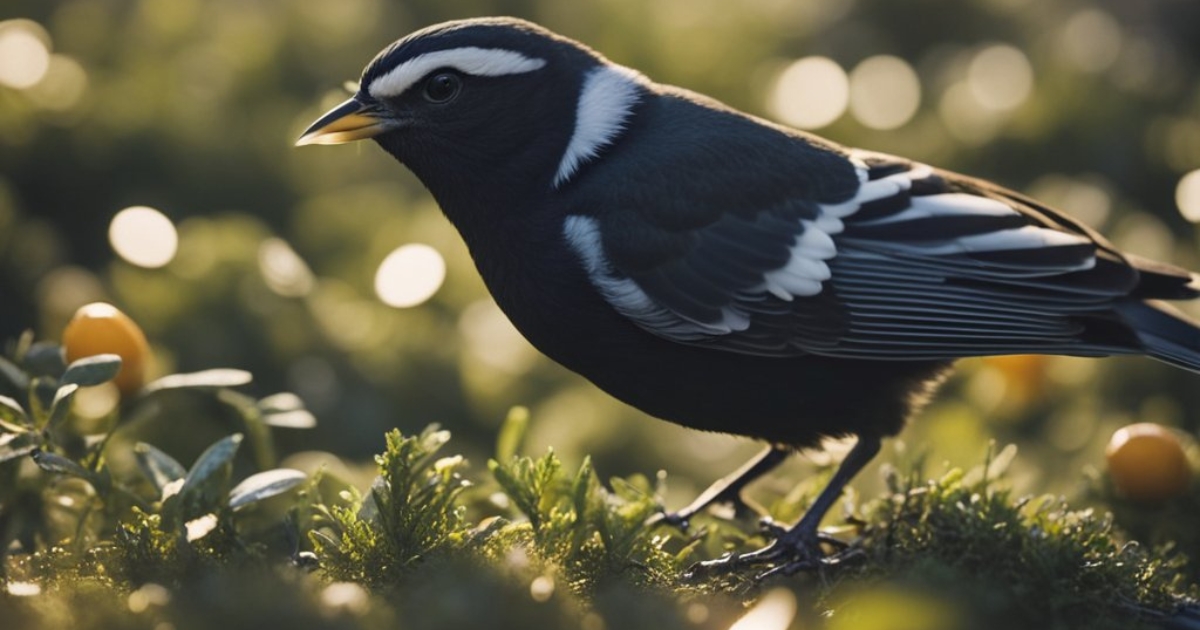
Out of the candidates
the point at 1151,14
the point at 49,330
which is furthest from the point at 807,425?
the point at 1151,14

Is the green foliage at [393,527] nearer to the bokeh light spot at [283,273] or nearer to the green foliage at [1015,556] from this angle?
the green foliage at [1015,556]

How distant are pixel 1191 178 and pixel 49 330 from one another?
146 inches

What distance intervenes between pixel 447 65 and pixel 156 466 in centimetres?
111

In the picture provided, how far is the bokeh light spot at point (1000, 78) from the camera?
17.6ft

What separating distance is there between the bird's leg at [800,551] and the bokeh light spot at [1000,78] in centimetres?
282

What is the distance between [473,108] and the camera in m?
3.18

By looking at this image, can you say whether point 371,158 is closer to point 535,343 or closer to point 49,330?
point 49,330

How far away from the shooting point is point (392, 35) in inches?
231

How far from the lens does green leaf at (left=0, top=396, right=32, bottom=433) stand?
246cm

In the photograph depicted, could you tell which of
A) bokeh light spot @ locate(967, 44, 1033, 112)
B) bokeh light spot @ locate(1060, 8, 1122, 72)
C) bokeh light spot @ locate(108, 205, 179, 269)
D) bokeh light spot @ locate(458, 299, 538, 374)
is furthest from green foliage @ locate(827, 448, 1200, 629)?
bokeh light spot @ locate(1060, 8, 1122, 72)

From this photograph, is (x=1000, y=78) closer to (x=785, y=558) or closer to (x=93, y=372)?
(x=785, y=558)

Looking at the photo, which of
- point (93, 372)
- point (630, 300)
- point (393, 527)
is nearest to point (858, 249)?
point (630, 300)

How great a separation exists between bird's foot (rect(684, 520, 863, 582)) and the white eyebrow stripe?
1.23 m

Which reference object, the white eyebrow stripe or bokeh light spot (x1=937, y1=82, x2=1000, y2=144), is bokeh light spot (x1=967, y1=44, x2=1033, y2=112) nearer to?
bokeh light spot (x1=937, y1=82, x2=1000, y2=144)
